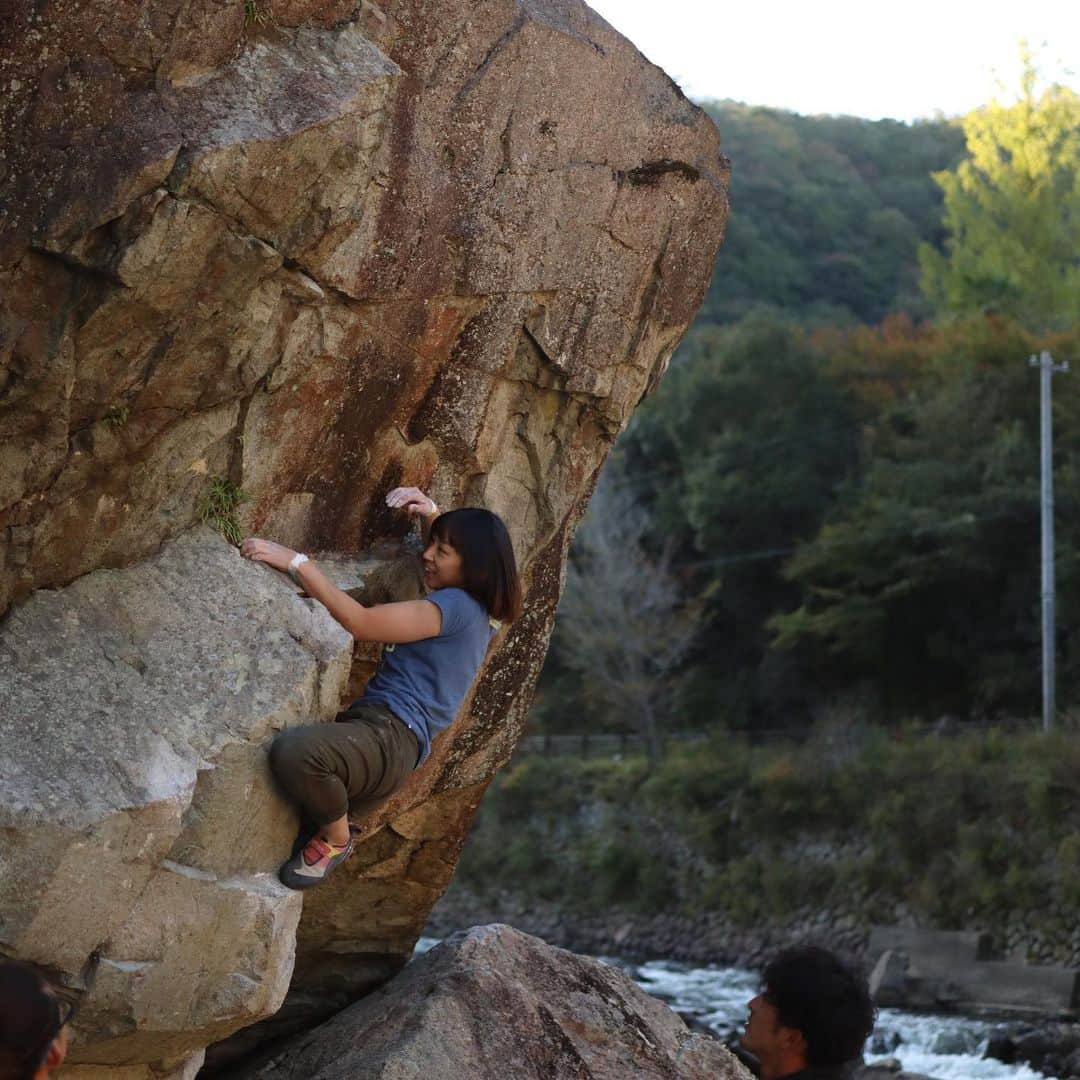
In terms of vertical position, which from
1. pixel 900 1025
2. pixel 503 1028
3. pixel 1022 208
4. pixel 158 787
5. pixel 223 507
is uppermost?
pixel 1022 208

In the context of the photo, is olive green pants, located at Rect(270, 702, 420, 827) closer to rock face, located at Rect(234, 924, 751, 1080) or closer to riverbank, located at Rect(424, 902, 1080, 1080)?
rock face, located at Rect(234, 924, 751, 1080)

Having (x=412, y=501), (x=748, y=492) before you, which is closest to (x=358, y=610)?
(x=412, y=501)

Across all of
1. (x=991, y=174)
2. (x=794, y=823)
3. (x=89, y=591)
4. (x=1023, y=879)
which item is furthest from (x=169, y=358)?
(x=991, y=174)

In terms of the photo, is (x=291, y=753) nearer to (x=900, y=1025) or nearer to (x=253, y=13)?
(x=253, y=13)

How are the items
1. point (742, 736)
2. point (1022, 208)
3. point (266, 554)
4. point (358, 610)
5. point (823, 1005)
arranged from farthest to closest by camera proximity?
1. point (1022, 208)
2. point (742, 736)
3. point (266, 554)
4. point (358, 610)
5. point (823, 1005)

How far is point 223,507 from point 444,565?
97cm

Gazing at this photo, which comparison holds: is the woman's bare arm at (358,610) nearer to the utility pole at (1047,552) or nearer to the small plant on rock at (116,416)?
the small plant on rock at (116,416)

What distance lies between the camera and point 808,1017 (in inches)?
184

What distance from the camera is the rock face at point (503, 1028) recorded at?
7.74 m

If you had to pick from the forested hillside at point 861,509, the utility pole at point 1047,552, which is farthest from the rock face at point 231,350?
the forested hillside at point 861,509

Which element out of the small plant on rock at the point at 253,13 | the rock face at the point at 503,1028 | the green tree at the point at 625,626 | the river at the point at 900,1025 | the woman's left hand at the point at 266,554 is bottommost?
the river at the point at 900,1025

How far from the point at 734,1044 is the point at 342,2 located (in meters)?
14.0

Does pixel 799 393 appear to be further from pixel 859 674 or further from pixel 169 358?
pixel 169 358

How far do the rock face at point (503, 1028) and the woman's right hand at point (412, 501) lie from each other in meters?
2.23
